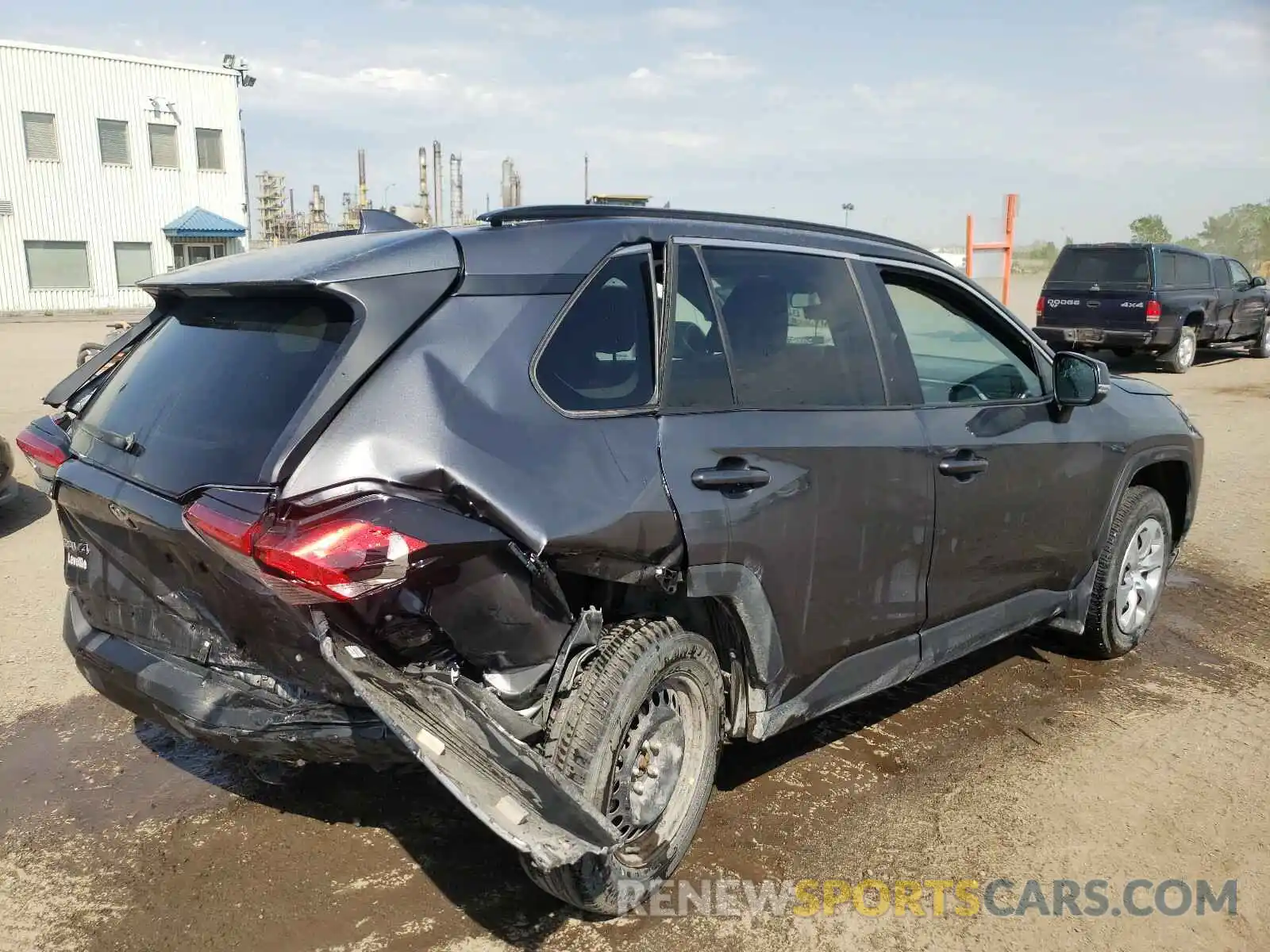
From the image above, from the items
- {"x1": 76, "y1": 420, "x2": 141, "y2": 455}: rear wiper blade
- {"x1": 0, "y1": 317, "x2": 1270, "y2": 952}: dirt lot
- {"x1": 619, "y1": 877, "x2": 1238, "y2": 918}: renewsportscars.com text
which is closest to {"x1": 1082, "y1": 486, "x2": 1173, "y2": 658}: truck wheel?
{"x1": 0, "y1": 317, "x2": 1270, "y2": 952}: dirt lot

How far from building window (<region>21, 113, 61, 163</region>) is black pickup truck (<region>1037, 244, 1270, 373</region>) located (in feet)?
103

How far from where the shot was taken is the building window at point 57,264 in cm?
3356

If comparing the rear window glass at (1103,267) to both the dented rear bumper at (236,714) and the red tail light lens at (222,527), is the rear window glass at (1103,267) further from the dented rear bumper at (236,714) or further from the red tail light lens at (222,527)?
the red tail light lens at (222,527)

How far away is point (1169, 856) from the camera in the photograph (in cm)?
317

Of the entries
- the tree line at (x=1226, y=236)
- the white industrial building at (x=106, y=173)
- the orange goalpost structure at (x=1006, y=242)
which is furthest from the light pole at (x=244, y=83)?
the tree line at (x=1226, y=236)

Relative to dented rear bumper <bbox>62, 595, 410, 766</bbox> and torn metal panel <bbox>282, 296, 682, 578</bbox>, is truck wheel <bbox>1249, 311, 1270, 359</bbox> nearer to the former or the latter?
torn metal panel <bbox>282, 296, 682, 578</bbox>

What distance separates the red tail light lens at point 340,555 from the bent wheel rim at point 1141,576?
362 cm

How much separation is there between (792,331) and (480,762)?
177 cm

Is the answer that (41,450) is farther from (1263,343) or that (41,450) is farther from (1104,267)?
(1263,343)

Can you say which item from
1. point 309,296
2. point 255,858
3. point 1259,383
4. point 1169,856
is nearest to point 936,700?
point 1169,856

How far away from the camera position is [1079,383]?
4086 millimetres

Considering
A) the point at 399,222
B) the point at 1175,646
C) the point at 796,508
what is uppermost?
the point at 399,222

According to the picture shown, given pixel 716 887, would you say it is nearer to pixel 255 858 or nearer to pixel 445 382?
pixel 255 858

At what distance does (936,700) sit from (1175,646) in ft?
5.08
